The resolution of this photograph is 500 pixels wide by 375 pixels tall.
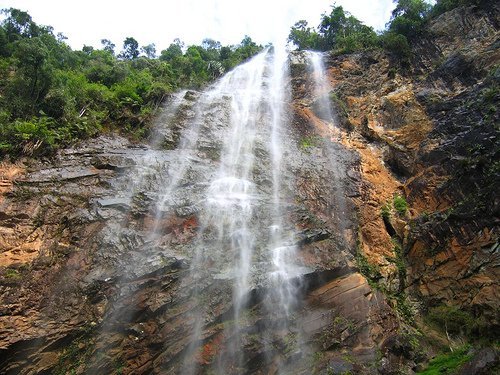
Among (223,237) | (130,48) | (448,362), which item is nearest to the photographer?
(448,362)

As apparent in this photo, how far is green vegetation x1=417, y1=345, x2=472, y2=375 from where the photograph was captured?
823 cm

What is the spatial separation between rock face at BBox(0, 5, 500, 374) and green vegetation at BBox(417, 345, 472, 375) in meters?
0.53

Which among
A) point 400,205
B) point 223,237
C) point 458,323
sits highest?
point 223,237

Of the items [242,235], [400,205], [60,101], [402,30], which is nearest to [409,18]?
[402,30]

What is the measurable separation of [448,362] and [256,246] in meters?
5.56

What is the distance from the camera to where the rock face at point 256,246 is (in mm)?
8688

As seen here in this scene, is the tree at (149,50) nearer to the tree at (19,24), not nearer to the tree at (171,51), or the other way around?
the tree at (171,51)

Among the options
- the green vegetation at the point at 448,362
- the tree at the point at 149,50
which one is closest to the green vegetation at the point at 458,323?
the green vegetation at the point at 448,362

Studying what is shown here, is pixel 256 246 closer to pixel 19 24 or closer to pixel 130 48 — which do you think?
pixel 19 24

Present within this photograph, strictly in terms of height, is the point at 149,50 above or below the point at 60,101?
above

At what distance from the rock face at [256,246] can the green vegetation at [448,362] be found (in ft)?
1.72

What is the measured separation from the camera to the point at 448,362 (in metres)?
8.66

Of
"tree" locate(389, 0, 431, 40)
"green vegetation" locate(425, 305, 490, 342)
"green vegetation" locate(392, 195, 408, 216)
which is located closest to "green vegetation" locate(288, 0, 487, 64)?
"tree" locate(389, 0, 431, 40)

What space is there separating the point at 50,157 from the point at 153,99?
6433 mm
